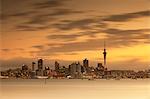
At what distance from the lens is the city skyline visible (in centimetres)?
383

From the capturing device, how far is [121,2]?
12.5 ft

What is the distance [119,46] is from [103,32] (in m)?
0.19

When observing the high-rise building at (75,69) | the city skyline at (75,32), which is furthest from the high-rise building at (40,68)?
the high-rise building at (75,69)

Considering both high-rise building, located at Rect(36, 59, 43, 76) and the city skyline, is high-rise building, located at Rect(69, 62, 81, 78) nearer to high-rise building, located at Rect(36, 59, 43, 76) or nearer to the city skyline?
the city skyline

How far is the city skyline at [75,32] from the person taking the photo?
3830 mm

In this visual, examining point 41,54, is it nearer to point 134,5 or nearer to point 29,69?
point 29,69

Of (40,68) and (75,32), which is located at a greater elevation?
(75,32)

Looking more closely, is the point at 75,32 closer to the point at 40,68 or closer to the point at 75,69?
the point at 75,69

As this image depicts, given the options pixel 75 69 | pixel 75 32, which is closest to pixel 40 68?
pixel 75 69

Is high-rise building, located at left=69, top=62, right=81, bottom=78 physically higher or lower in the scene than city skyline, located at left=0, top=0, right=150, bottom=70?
lower

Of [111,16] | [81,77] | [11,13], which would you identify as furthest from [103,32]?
[11,13]

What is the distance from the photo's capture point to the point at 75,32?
3.94m

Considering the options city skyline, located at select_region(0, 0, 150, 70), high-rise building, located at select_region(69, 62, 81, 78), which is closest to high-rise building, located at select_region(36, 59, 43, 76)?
city skyline, located at select_region(0, 0, 150, 70)

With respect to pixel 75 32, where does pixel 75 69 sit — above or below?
below
